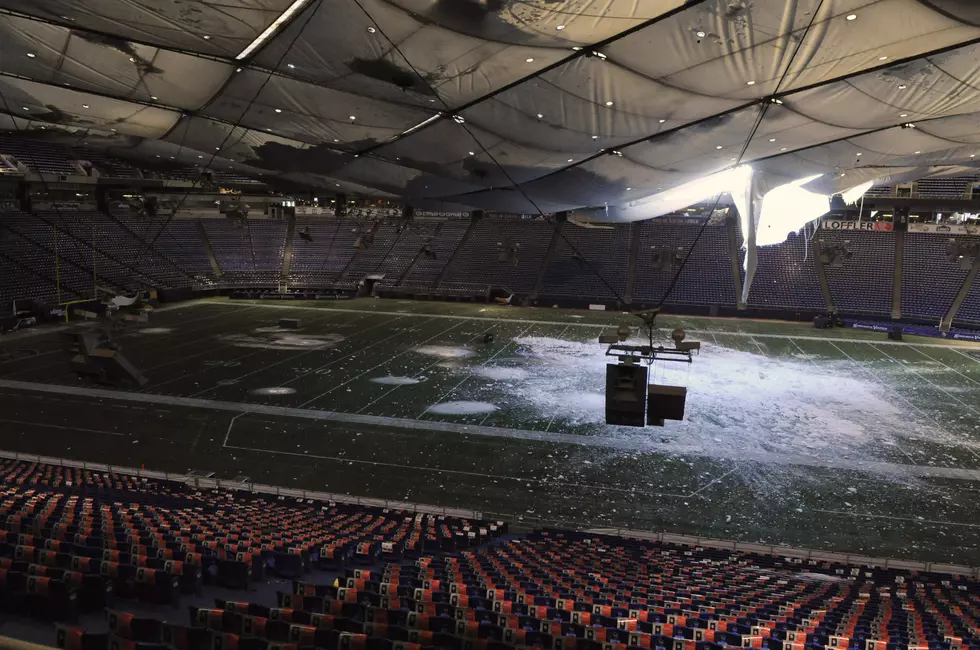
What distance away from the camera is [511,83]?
12156 mm

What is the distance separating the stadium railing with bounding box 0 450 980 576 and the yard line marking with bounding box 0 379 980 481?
4964mm

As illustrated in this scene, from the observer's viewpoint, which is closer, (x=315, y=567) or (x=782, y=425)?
(x=315, y=567)

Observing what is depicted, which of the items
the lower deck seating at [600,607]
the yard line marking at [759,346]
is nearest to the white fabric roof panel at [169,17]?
→ the lower deck seating at [600,607]

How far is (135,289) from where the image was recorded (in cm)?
4334

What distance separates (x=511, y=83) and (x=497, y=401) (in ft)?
43.1

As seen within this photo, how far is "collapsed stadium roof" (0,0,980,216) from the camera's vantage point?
951 centimetres

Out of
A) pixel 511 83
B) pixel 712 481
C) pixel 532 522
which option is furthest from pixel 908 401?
pixel 511 83

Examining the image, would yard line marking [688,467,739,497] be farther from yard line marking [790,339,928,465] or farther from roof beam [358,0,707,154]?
roof beam [358,0,707,154]

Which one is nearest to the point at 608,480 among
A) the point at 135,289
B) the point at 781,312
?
the point at 781,312

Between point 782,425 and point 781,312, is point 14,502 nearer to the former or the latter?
point 782,425

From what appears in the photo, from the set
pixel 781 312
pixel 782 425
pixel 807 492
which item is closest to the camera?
pixel 807 492

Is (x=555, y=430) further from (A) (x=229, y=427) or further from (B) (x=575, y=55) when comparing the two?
(B) (x=575, y=55)

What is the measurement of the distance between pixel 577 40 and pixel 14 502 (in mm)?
12523

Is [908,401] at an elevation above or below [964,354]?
below
